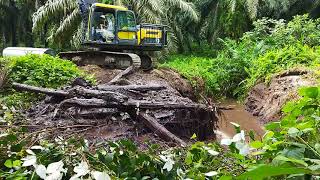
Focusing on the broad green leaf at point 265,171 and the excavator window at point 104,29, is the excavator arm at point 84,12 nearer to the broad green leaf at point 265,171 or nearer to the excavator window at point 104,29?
the excavator window at point 104,29

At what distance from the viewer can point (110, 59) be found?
14.0 m

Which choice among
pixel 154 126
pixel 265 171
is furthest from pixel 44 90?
pixel 265 171

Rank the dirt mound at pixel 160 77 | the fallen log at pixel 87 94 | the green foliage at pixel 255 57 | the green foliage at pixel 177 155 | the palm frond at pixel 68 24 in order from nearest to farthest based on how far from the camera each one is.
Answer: the green foliage at pixel 177 155
the fallen log at pixel 87 94
the dirt mound at pixel 160 77
the green foliage at pixel 255 57
the palm frond at pixel 68 24

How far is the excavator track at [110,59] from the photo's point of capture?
13344 mm

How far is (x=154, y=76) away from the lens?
1246 centimetres

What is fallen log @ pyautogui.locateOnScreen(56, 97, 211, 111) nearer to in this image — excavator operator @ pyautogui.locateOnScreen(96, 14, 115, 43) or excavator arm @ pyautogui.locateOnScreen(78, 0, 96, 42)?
excavator operator @ pyautogui.locateOnScreen(96, 14, 115, 43)

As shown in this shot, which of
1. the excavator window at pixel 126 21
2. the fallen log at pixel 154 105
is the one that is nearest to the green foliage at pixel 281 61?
the excavator window at pixel 126 21

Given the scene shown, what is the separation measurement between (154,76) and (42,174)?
10659 millimetres

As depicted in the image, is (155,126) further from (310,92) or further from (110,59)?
(110,59)

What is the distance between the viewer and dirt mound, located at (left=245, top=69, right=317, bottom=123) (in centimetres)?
1009

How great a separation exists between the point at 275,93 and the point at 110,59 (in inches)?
213

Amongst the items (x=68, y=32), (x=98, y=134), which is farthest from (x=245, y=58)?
(x=98, y=134)

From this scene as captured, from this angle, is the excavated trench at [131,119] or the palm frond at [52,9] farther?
the palm frond at [52,9]

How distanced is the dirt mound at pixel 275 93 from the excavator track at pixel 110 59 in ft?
11.6
